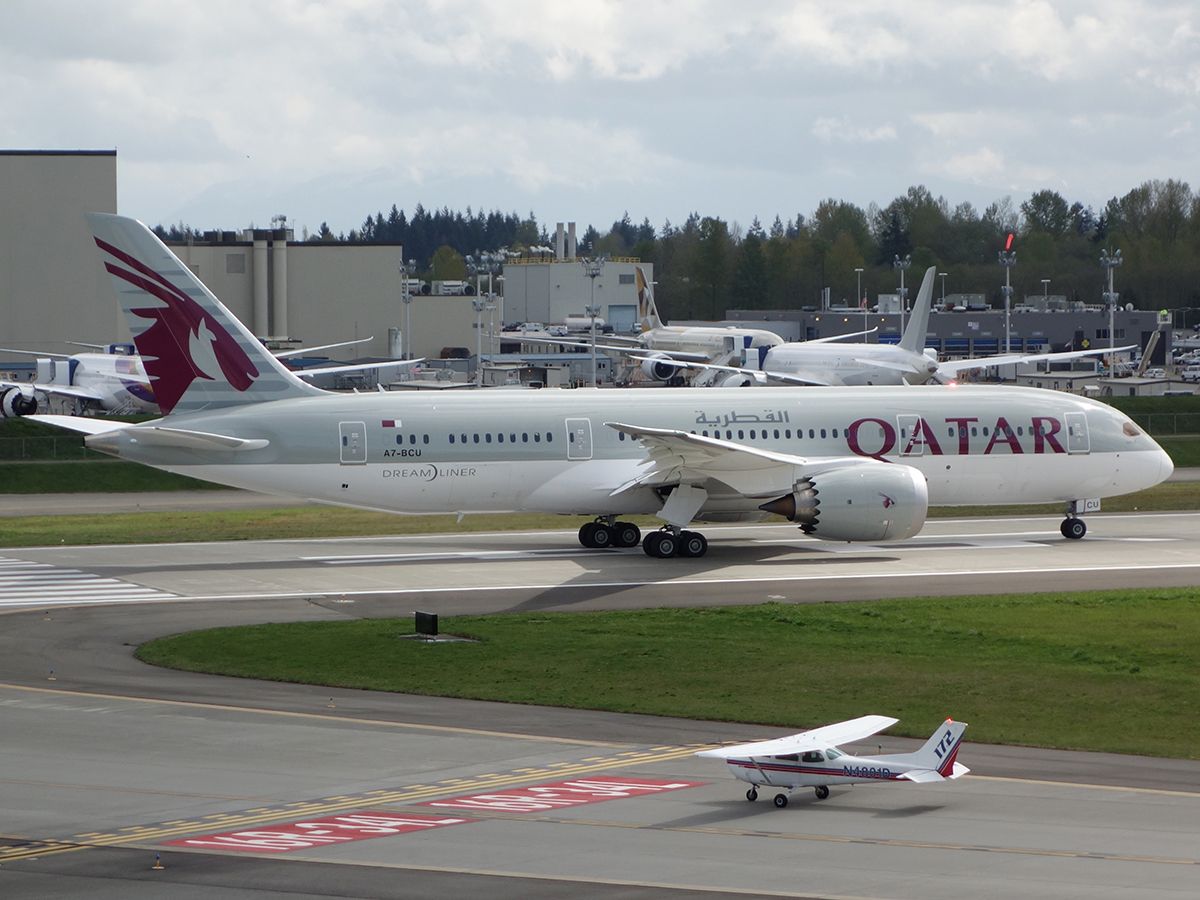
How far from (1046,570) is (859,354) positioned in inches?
2308

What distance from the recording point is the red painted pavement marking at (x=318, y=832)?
58.0ft

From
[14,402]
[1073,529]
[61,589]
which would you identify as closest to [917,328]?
[1073,529]

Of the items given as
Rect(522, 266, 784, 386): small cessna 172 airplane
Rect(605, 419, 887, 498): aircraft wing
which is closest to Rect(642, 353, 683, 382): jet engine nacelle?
Rect(522, 266, 784, 386): small cessna 172 airplane

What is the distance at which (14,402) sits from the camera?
8825 centimetres

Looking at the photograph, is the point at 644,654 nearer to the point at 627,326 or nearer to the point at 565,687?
the point at 565,687

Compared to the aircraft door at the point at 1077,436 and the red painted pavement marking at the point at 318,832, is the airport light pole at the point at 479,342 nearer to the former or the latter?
the aircraft door at the point at 1077,436

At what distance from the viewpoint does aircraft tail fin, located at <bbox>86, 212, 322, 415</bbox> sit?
130 feet

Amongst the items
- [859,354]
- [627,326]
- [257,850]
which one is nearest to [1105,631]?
[257,850]

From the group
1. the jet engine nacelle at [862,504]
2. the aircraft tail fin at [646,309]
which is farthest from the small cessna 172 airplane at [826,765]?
the aircraft tail fin at [646,309]

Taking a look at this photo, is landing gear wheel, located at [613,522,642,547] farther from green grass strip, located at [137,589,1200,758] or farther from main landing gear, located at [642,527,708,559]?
green grass strip, located at [137,589,1200,758]

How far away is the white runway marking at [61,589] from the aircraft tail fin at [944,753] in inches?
844

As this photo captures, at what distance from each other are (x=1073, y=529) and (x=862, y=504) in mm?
9069

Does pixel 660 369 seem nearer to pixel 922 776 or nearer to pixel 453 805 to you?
pixel 453 805

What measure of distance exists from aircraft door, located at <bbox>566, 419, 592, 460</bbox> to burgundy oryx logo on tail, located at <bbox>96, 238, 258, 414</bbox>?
28.0ft
